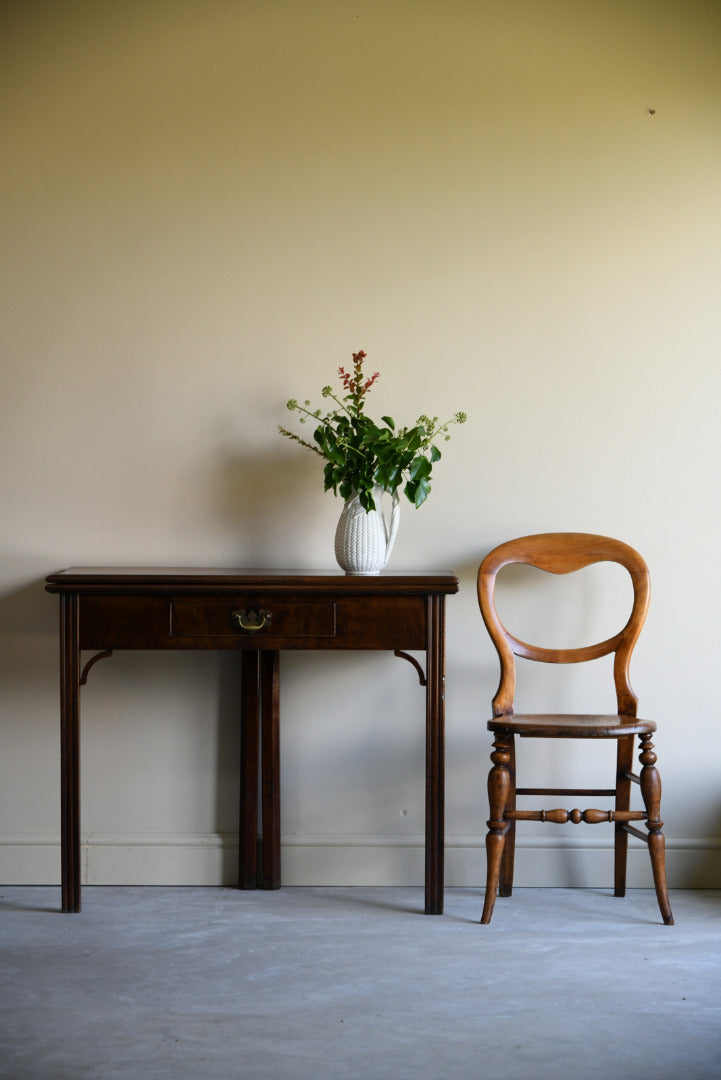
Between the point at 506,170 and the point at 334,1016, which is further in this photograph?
A: the point at 506,170

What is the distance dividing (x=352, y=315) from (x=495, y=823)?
1428 mm

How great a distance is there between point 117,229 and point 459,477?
119cm

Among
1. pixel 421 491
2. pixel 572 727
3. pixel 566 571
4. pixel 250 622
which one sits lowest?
pixel 572 727

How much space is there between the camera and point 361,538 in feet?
8.82

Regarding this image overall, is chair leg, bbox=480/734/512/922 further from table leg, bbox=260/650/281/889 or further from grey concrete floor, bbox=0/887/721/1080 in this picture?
table leg, bbox=260/650/281/889

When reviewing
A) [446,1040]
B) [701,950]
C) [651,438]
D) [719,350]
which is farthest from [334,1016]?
[719,350]

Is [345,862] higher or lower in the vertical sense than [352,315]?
lower

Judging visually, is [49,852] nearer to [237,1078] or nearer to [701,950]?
[237,1078]

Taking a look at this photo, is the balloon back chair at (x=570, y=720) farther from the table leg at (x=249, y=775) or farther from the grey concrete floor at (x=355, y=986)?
the table leg at (x=249, y=775)

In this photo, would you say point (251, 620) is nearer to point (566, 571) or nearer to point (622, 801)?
point (566, 571)

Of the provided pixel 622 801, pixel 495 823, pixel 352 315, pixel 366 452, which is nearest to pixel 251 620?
pixel 366 452

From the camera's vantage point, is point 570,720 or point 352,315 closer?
point 570,720

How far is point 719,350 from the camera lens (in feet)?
9.72

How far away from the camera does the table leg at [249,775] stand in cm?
285
